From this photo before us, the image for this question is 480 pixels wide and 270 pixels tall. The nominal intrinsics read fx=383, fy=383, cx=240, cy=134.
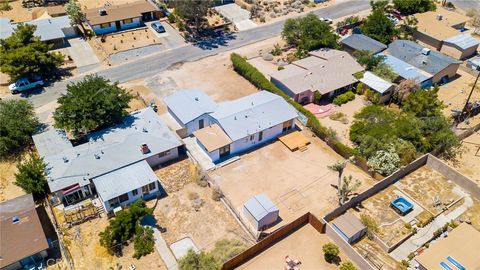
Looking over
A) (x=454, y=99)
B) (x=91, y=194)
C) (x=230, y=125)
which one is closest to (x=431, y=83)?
(x=454, y=99)

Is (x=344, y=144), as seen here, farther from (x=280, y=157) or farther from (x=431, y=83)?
(x=431, y=83)

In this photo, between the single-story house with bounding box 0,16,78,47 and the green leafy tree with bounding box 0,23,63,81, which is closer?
the green leafy tree with bounding box 0,23,63,81

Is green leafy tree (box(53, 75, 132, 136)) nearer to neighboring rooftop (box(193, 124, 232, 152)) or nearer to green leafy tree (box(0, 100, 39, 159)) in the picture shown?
green leafy tree (box(0, 100, 39, 159))

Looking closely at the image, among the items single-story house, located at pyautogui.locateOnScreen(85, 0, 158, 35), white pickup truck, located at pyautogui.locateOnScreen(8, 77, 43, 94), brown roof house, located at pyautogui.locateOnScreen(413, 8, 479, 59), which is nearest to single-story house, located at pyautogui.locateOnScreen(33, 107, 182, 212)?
white pickup truck, located at pyautogui.locateOnScreen(8, 77, 43, 94)

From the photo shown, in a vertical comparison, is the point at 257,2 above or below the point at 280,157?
above

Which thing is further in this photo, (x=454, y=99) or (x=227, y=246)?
(x=454, y=99)

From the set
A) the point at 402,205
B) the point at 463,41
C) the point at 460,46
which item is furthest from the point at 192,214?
the point at 463,41
